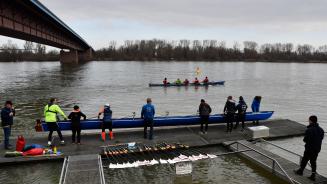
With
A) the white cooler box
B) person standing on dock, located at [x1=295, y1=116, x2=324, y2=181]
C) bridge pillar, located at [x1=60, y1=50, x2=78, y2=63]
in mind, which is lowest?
the white cooler box

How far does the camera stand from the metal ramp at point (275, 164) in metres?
9.55

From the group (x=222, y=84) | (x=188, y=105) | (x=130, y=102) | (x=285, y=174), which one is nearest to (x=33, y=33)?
(x=130, y=102)

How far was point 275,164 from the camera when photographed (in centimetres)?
1053

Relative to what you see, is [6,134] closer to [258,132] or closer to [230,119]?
[230,119]

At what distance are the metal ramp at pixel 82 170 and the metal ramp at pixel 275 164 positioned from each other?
16.7ft

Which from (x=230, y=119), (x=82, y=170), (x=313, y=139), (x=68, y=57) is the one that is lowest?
(x=82, y=170)

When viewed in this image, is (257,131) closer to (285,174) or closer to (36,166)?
(285,174)

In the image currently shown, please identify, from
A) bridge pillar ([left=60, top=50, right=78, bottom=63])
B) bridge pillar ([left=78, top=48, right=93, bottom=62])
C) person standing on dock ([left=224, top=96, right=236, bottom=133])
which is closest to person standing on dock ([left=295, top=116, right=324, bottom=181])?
person standing on dock ([left=224, top=96, right=236, bottom=133])

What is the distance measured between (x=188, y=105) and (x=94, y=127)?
1520cm

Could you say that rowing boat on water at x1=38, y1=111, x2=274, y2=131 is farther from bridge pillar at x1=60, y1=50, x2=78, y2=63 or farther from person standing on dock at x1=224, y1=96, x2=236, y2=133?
bridge pillar at x1=60, y1=50, x2=78, y2=63

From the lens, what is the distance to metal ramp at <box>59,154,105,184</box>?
933cm

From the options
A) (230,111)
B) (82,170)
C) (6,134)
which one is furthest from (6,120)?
(230,111)

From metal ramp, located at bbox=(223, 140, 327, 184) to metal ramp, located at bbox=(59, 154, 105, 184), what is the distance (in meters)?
5.10

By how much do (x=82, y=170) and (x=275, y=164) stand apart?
6254 millimetres
